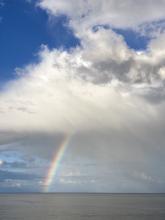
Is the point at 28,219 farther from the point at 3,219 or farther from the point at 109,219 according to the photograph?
the point at 109,219

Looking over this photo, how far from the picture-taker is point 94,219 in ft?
475

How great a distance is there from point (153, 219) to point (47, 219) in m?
50.1

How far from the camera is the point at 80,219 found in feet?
470

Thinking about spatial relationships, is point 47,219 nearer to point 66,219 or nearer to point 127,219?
point 66,219

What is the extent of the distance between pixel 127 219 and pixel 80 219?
2230 cm

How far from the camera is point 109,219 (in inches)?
5674

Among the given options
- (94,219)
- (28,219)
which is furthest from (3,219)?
(94,219)

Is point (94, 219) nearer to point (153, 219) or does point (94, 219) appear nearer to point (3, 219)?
point (153, 219)

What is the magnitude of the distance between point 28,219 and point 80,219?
24.6 meters

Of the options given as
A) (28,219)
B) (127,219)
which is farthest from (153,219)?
(28,219)

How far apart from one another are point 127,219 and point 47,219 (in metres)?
37.8

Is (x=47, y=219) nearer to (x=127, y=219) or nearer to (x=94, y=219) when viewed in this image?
(x=94, y=219)

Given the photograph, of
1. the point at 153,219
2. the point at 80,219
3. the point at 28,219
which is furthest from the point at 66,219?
the point at 153,219

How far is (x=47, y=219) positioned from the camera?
142875 mm
